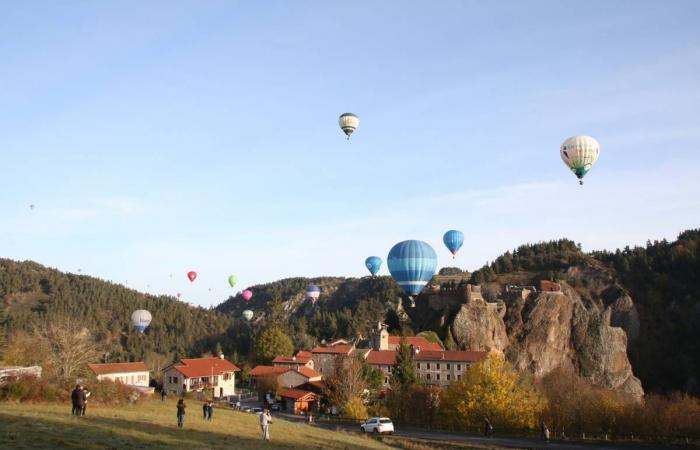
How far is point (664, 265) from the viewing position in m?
170

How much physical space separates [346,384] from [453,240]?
40943 millimetres

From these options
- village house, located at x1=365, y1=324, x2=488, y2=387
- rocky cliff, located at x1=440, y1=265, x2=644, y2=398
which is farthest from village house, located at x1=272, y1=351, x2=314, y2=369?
rocky cliff, located at x1=440, y1=265, x2=644, y2=398

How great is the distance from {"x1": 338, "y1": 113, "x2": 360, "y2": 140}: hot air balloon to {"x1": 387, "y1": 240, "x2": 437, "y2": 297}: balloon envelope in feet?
62.6

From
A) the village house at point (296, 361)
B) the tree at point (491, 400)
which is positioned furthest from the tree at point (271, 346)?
the tree at point (491, 400)

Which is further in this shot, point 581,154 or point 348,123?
point 348,123

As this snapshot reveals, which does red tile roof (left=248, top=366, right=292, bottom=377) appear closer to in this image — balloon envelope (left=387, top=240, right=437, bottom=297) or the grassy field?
balloon envelope (left=387, top=240, right=437, bottom=297)

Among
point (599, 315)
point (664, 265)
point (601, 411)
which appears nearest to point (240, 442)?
point (601, 411)

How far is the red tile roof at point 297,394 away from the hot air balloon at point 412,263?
793 inches

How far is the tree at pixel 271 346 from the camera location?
333ft

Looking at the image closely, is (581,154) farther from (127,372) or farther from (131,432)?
(127,372)

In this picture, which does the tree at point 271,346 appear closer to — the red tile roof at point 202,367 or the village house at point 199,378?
the red tile roof at point 202,367

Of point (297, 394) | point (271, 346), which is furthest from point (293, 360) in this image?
point (297, 394)

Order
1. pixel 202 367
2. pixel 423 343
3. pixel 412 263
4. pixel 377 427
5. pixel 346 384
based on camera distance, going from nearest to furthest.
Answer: pixel 377 427 < pixel 346 384 < pixel 412 263 < pixel 202 367 < pixel 423 343

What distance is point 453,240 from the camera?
99.5 meters
